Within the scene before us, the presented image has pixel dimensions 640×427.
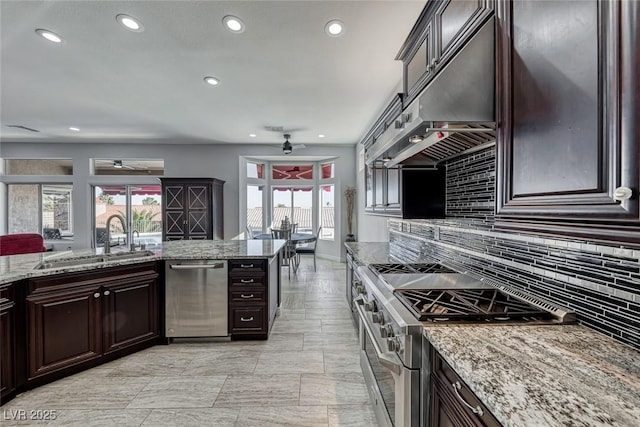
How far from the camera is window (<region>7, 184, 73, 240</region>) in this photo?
6531mm

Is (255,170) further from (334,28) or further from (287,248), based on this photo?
(334,28)

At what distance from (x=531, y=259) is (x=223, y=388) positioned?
220 centimetres

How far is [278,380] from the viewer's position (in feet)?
7.07

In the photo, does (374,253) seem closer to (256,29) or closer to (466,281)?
(466,281)

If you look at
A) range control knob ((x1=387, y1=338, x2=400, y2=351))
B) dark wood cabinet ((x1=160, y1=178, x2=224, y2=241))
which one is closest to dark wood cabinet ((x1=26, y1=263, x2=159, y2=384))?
range control knob ((x1=387, y1=338, x2=400, y2=351))

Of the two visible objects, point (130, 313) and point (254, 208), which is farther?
point (254, 208)

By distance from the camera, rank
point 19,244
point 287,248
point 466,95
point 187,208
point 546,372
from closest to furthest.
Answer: point 546,372, point 466,95, point 19,244, point 287,248, point 187,208

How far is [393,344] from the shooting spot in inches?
49.1

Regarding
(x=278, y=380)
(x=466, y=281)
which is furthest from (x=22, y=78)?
(x=466, y=281)

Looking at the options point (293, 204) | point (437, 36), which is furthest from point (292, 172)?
point (437, 36)

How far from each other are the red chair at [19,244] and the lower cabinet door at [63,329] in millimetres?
2424

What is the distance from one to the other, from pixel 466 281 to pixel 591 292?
2.17ft

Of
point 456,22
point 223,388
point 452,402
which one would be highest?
point 456,22

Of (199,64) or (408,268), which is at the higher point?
(199,64)
